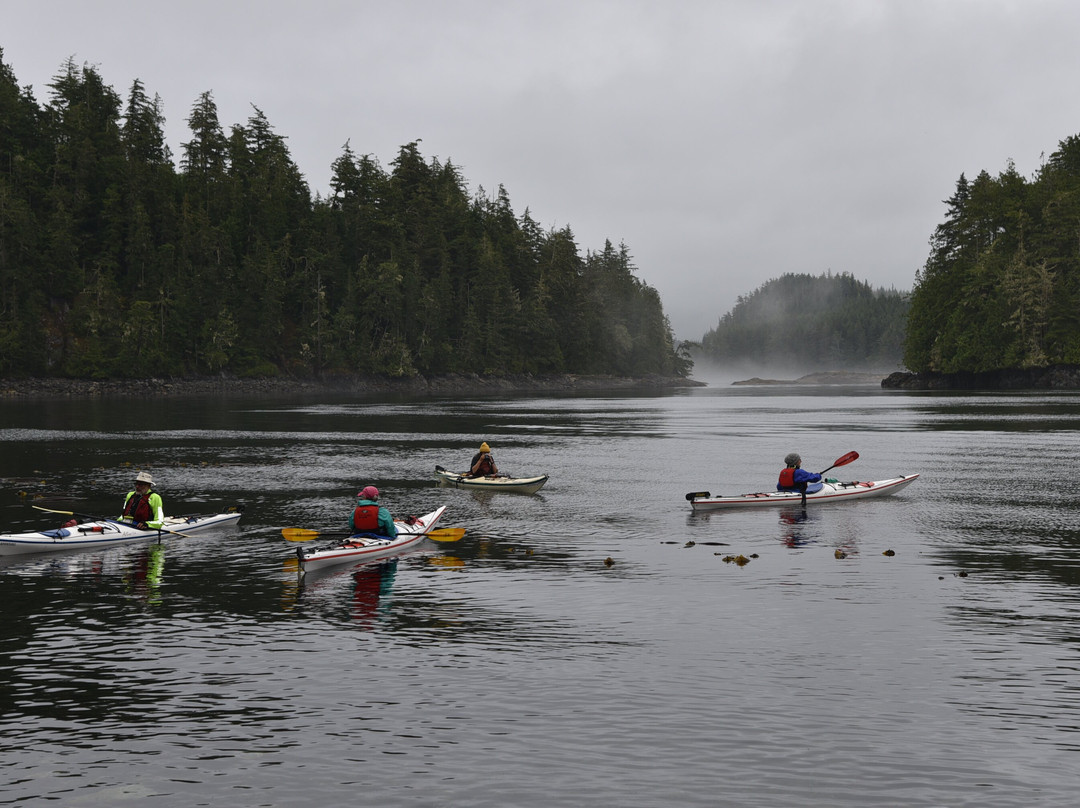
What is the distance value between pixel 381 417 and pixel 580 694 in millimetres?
74618

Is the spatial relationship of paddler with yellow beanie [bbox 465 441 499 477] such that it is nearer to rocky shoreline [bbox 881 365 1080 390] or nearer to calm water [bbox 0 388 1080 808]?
calm water [bbox 0 388 1080 808]

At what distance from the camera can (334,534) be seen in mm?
23688

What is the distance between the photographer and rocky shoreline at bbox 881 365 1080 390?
13200 centimetres

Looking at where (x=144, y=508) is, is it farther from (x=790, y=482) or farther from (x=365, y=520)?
(x=790, y=482)

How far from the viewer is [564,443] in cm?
5931

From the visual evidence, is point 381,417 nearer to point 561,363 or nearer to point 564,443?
point 564,443

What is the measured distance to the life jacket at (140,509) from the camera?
83.6ft

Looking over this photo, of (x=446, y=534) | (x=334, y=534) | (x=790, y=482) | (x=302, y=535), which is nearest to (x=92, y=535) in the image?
(x=302, y=535)

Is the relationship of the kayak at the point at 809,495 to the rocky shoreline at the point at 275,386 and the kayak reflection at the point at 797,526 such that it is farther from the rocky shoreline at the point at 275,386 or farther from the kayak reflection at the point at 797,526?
the rocky shoreline at the point at 275,386

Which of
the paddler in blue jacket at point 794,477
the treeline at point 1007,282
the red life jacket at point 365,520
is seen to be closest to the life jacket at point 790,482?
the paddler in blue jacket at point 794,477

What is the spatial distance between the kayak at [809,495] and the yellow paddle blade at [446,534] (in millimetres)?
8663

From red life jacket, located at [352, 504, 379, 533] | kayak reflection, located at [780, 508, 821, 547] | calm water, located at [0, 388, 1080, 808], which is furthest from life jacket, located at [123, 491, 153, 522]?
kayak reflection, located at [780, 508, 821, 547]

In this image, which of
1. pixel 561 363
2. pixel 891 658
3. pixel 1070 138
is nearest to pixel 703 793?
pixel 891 658

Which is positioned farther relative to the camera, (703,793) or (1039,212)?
(1039,212)
